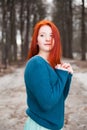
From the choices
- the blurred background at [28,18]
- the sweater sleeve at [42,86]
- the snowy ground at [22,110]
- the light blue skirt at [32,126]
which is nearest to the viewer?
the sweater sleeve at [42,86]

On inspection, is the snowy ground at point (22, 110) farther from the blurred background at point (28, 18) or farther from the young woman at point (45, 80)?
the blurred background at point (28, 18)

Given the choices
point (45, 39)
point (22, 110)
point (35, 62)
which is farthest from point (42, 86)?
point (22, 110)

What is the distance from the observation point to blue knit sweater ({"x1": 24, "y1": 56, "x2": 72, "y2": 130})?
328 centimetres

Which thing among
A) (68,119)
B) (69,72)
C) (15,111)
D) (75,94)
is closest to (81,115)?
(68,119)

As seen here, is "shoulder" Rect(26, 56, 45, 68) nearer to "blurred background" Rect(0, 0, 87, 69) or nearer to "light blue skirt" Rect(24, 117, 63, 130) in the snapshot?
"light blue skirt" Rect(24, 117, 63, 130)

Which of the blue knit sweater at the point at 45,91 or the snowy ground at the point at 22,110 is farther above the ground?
the blue knit sweater at the point at 45,91

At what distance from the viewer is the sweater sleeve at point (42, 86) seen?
3273 mm

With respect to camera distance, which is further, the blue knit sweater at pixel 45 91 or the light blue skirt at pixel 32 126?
the light blue skirt at pixel 32 126

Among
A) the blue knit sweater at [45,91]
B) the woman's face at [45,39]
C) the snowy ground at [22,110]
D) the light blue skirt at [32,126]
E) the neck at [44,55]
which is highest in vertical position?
the woman's face at [45,39]

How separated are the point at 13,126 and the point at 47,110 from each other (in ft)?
19.1

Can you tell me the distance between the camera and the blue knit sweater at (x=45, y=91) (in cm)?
328

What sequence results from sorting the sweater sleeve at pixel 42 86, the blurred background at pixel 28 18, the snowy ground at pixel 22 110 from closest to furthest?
1. the sweater sleeve at pixel 42 86
2. the snowy ground at pixel 22 110
3. the blurred background at pixel 28 18

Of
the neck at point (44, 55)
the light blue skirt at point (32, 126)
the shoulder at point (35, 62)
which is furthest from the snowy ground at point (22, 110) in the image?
the shoulder at point (35, 62)

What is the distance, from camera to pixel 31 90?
11.0 feet
